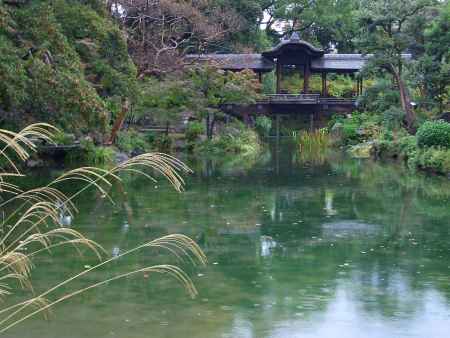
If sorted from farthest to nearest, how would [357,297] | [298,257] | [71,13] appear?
1. [71,13]
2. [298,257]
3. [357,297]

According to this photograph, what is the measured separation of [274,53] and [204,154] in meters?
8.66

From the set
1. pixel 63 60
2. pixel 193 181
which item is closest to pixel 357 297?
pixel 63 60

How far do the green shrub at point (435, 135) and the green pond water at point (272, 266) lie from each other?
454 centimetres

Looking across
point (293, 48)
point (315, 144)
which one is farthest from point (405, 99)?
point (293, 48)

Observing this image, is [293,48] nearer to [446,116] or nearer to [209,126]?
[209,126]

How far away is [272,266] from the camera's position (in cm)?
702

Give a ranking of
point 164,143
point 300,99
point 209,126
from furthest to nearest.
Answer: point 300,99
point 209,126
point 164,143

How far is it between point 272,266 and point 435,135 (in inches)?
446

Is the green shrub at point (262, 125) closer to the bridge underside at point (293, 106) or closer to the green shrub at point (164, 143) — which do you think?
the bridge underside at point (293, 106)

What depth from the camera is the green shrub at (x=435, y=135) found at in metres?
17.1

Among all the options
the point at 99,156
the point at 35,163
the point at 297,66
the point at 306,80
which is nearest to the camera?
the point at 35,163

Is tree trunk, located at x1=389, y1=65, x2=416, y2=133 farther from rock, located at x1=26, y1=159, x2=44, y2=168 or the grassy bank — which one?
rock, located at x1=26, y1=159, x2=44, y2=168

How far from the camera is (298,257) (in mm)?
7430

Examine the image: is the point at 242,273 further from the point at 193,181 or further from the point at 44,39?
the point at 193,181
